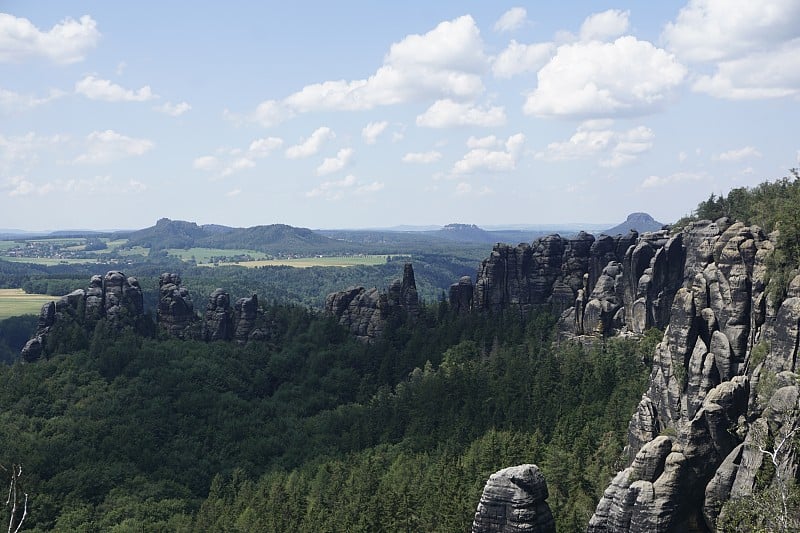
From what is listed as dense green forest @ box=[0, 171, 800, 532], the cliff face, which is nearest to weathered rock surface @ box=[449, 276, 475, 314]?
dense green forest @ box=[0, 171, 800, 532]

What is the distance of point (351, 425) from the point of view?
8919 cm

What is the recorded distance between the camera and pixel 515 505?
3578 centimetres

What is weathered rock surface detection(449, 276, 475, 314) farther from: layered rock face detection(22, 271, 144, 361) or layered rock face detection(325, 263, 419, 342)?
layered rock face detection(22, 271, 144, 361)

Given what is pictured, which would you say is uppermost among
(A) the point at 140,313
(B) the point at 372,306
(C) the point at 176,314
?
(A) the point at 140,313

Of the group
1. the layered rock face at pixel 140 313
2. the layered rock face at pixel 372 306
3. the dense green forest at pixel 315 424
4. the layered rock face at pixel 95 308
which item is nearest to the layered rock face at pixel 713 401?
the dense green forest at pixel 315 424

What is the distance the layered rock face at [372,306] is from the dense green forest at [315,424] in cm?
230

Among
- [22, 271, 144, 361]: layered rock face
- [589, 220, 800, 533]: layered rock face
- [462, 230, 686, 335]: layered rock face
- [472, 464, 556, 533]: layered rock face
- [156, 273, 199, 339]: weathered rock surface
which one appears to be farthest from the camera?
[156, 273, 199, 339]: weathered rock surface

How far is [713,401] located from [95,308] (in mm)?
85008

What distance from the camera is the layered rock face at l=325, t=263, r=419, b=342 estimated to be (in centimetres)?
11500

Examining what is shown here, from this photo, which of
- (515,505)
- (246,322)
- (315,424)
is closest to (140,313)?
(246,322)

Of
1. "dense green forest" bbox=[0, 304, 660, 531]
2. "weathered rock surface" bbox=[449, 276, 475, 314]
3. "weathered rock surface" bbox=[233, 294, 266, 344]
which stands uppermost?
"weathered rock surface" bbox=[449, 276, 475, 314]

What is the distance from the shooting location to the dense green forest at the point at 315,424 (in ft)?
197

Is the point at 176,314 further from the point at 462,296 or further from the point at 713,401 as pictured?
the point at 713,401

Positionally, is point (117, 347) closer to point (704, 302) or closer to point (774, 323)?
point (704, 302)
